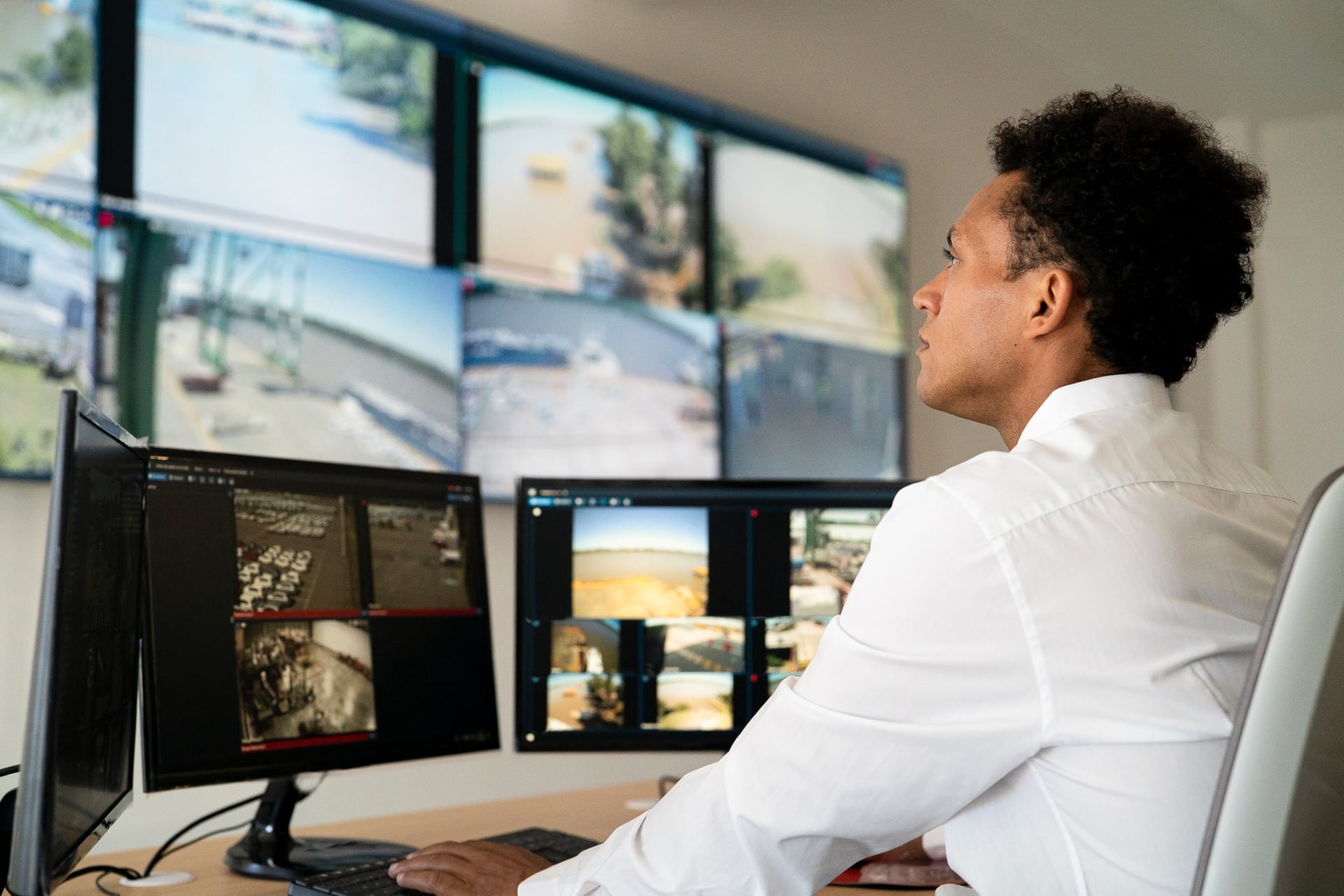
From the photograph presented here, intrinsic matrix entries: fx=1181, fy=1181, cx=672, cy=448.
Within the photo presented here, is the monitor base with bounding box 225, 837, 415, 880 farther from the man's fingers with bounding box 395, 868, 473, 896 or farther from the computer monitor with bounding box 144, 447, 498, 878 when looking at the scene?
the man's fingers with bounding box 395, 868, 473, 896

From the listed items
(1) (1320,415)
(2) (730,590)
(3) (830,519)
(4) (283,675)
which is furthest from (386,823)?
(1) (1320,415)

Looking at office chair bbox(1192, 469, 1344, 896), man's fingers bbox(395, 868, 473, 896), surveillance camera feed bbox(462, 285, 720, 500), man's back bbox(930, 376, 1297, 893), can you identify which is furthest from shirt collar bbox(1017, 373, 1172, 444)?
surveillance camera feed bbox(462, 285, 720, 500)

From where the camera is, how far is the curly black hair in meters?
1.08

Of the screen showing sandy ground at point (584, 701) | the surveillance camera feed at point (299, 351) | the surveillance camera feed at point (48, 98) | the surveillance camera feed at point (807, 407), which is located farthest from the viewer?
the surveillance camera feed at point (807, 407)

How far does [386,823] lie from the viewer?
1668 millimetres

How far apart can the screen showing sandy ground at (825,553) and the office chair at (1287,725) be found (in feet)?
2.90

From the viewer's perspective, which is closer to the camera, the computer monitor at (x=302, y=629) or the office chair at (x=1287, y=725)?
the office chair at (x=1287, y=725)

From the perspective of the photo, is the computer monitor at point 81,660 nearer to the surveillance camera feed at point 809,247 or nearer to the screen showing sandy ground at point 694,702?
the screen showing sandy ground at point 694,702

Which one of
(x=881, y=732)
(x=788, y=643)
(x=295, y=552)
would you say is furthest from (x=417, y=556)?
(x=881, y=732)

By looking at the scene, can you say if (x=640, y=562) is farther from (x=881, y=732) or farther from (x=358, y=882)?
(x=881, y=732)

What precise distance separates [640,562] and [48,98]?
1.12m

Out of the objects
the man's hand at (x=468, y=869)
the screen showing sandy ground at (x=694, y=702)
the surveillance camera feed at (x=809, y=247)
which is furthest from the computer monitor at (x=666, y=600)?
the surveillance camera feed at (x=809, y=247)

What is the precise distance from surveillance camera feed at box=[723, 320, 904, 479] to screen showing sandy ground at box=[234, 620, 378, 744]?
1330mm

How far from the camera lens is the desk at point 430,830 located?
1.28 m
